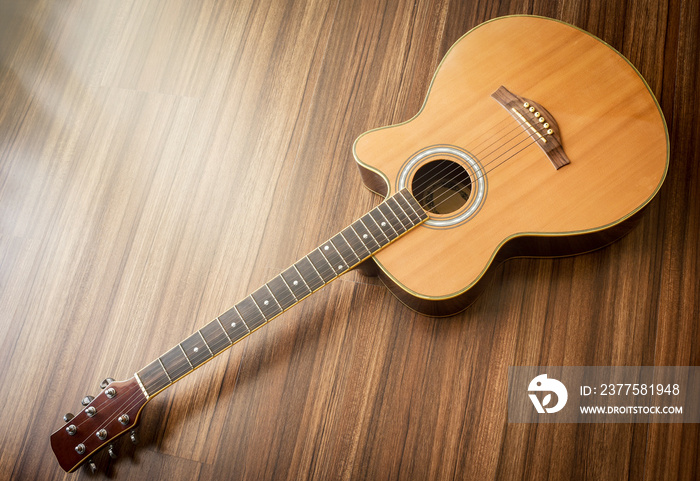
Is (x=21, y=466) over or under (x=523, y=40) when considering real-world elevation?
under

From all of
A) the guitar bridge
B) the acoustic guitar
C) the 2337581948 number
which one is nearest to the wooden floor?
the 2337581948 number

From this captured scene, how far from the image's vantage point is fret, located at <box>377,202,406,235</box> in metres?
1.43

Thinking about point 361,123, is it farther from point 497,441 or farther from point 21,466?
point 21,466

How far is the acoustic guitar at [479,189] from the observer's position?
1.40 meters

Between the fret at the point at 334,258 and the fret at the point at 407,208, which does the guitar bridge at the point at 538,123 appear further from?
the fret at the point at 334,258

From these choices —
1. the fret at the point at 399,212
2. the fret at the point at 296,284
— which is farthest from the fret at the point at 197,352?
the fret at the point at 399,212

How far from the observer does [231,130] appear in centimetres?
183

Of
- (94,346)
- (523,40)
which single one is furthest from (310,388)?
(523,40)

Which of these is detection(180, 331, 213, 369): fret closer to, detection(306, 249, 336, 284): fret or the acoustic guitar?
the acoustic guitar

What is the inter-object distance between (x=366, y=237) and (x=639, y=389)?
→ 870 mm

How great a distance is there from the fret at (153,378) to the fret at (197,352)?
8cm

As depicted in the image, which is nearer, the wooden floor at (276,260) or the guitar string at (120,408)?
the guitar string at (120,408)

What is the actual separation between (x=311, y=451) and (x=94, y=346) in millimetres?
737

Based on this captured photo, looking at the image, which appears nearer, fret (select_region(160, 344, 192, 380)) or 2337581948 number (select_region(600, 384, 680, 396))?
fret (select_region(160, 344, 192, 380))
